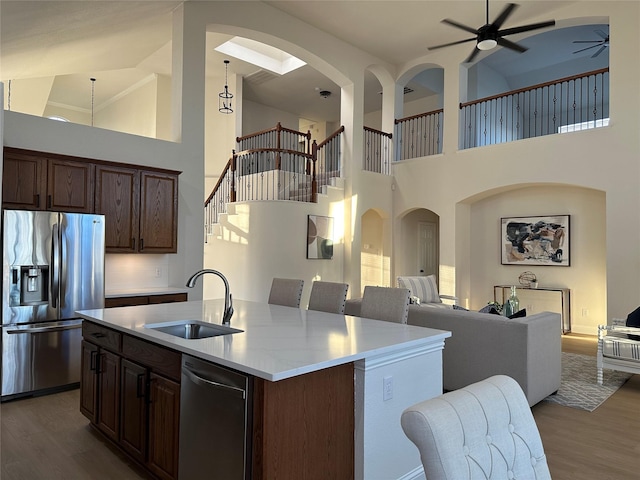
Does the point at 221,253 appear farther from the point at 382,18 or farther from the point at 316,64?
the point at 382,18

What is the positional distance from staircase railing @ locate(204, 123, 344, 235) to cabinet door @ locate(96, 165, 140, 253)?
357 cm

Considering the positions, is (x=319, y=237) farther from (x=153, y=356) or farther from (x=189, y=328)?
(x=153, y=356)

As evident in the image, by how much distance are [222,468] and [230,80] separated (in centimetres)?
987

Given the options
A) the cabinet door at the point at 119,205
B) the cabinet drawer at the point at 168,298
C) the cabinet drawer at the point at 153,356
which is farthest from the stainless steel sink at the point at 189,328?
the cabinet door at the point at 119,205

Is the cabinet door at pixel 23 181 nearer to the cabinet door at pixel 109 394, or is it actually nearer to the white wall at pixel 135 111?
the cabinet door at pixel 109 394

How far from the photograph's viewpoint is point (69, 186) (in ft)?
15.4

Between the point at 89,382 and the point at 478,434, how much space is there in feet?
10.4

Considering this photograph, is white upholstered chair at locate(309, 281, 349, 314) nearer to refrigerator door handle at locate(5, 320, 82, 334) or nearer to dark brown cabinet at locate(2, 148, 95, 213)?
refrigerator door handle at locate(5, 320, 82, 334)

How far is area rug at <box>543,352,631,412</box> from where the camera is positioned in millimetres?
4297

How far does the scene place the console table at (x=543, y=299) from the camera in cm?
772

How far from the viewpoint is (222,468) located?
6.97ft

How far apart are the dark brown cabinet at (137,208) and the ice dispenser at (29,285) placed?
2.53 ft

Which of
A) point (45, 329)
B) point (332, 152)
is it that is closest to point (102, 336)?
point (45, 329)

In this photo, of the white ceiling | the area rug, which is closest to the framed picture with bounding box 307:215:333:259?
the white ceiling
